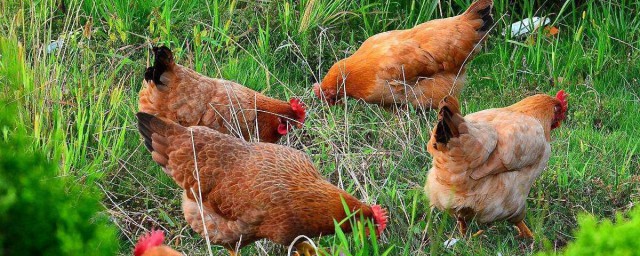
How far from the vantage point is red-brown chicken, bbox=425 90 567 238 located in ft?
15.1

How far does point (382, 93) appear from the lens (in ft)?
20.1

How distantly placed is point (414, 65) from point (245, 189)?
7.31 feet

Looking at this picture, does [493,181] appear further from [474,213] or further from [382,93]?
[382,93]

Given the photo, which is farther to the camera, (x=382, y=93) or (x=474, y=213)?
(x=382, y=93)

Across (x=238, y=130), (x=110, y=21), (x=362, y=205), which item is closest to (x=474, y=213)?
(x=362, y=205)

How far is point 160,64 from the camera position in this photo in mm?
5090

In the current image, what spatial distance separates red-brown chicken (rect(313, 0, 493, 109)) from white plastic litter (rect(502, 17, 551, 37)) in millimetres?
648

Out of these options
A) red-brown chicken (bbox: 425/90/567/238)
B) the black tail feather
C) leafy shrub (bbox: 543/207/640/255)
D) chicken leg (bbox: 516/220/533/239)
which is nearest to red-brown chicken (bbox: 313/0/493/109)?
red-brown chicken (bbox: 425/90/567/238)

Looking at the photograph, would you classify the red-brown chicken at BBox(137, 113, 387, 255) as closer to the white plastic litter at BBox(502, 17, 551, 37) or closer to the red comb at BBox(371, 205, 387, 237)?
the red comb at BBox(371, 205, 387, 237)

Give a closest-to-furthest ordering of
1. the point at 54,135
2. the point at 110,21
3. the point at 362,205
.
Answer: the point at 362,205
the point at 54,135
the point at 110,21

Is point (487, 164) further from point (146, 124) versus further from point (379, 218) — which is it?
point (146, 124)

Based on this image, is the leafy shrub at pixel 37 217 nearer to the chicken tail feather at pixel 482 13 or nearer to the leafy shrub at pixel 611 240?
the leafy shrub at pixel 611 240

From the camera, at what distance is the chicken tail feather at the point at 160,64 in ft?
16.6

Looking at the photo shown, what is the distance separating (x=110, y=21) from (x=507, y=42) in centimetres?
279
